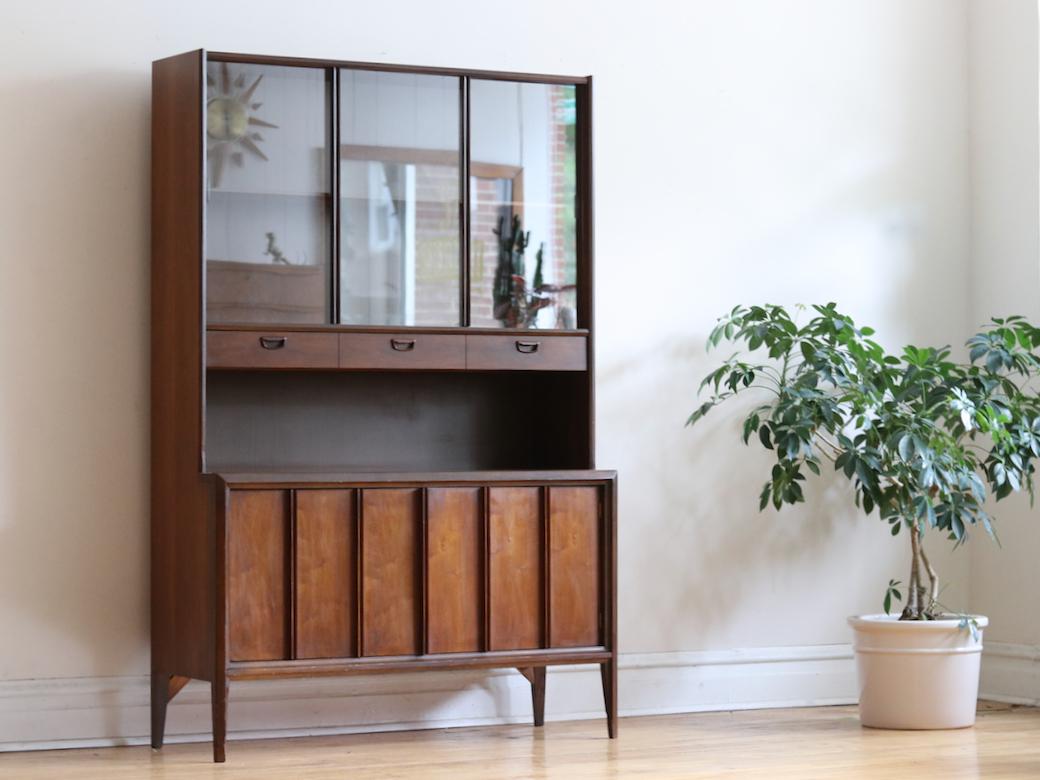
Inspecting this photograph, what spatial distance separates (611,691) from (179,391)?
145cm

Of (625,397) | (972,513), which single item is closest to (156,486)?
(625,397)

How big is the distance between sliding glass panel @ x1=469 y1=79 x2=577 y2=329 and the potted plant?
0.64 meters

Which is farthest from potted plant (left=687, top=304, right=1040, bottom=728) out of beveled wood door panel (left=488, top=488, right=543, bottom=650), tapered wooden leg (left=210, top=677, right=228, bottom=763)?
tapered wooden leg (left=210, top=677, right=228, bottom=763)

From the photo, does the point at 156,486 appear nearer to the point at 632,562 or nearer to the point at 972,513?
the point at 632,562

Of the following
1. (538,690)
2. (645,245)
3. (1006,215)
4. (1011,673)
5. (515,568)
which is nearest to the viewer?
(515,568)

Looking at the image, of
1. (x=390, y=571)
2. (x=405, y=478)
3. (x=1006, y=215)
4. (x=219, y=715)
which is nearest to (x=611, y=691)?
(x=390, y=571)

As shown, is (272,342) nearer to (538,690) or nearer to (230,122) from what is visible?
(230,122)

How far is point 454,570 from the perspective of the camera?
3.69 meters

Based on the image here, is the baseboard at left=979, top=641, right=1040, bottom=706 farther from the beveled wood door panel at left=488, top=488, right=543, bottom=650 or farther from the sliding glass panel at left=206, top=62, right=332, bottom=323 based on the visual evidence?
the sliding glass panel at left=206, top=62, right=332, bottom=323

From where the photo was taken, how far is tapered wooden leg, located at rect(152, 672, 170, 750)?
12.3 feet

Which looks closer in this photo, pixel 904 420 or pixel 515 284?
pixel 515 284

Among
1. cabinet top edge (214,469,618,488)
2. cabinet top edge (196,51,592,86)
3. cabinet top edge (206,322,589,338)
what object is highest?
cabinet top edge (196,51,592,86)

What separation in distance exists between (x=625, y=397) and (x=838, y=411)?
68 cm

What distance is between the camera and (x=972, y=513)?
410cm
